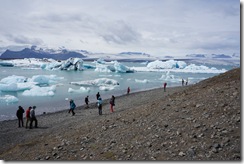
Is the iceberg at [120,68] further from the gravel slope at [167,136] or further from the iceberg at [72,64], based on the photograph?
the gravel slope at [167,136]

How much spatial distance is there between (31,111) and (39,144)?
10.5 ft

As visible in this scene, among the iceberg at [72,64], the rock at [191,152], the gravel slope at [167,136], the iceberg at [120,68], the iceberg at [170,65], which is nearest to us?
the rock at [191,152]

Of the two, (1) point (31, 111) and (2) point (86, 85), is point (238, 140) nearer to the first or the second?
(1) point (31, 111)

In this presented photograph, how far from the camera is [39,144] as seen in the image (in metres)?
7.37

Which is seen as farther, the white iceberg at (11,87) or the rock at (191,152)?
the white iceberg at (11,87)

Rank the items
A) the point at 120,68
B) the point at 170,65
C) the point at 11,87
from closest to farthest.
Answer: the point at 11,87, the point at 120,68, the point at 170,65

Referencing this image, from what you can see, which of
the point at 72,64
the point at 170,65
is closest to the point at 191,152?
the point at 72,64

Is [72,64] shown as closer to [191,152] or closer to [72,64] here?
[72,64]

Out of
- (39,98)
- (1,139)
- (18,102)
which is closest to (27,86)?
(39,98)

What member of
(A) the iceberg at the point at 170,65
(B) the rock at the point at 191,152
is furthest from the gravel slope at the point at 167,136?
(A) the iceberg at the point at 170,65

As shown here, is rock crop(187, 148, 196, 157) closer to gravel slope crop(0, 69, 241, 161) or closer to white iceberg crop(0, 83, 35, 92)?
gravel slope crop(0, 69, 241, 161)

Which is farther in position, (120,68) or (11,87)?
(120,68)

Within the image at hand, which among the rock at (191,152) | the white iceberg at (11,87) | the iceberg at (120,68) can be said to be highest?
the iceberg at (120,68)

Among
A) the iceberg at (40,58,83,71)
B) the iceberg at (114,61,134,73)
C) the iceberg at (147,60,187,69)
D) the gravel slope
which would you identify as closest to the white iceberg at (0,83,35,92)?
the gravel slope
